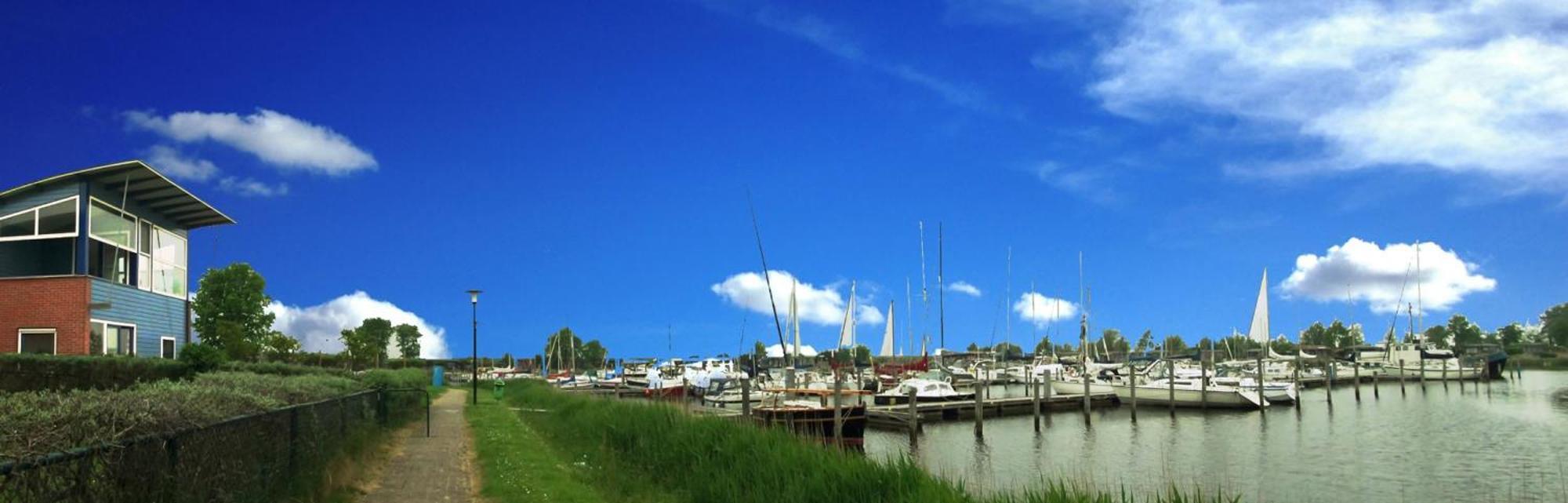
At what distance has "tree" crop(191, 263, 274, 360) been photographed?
213ft

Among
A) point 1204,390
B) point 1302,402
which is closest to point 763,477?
point 1204,390

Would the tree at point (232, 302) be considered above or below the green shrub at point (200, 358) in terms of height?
above

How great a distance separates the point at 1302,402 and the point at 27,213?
67.2m

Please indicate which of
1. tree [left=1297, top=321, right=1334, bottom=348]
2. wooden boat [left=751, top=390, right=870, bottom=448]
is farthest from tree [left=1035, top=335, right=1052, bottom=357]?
wooden boat [left=751, top=390, right=870, bottom=448]

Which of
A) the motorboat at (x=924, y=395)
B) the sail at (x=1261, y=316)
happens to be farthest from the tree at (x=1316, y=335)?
the motorboat at (x=924, y=395)

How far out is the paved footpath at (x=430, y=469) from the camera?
16.3 m

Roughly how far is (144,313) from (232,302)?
1179 inches

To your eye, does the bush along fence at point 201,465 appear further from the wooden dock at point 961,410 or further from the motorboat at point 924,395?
the motorboat at point 924,395

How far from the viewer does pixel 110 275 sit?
1415 inches

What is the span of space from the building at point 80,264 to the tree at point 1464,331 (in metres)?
185

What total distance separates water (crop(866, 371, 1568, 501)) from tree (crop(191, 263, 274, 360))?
137ft

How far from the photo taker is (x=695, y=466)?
60.2 ft

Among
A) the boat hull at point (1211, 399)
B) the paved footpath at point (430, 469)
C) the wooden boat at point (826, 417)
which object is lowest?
the boat hull at point (1211, 399)

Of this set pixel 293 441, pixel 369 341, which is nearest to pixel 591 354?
pixel 369 341
